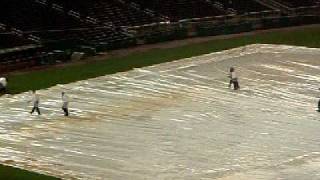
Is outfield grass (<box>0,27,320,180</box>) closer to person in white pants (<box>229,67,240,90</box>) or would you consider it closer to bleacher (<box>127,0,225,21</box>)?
bleacher (<box>127,0,225,21</box>)

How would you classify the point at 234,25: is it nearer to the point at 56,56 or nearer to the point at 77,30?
the point at 77,30

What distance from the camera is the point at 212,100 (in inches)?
1492

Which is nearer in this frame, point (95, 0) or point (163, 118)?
point (163, 118)

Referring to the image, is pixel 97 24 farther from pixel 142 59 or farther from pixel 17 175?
pixel 17 175

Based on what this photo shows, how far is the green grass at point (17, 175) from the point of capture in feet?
83.6

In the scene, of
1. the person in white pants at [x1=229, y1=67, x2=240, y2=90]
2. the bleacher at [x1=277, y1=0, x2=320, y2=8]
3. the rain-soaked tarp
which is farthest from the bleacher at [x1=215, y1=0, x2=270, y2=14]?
the person in white pants at [x1=229, y1=67, x2=240, y2=90]

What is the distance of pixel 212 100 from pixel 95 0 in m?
27.2

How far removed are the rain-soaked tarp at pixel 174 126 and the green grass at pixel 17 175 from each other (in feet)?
2.03

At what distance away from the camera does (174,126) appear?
32.9 metres

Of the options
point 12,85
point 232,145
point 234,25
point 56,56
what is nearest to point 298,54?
point 234,25

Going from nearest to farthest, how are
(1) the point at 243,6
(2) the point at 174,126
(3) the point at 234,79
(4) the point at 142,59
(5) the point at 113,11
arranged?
(2) the point at 174,126 → (3) the point at 234,79 → (4) the point at 142,59 → (5) the point at 113,11 → (1) the point at 243,6

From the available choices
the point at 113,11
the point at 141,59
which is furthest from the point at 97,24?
the point at 141,59

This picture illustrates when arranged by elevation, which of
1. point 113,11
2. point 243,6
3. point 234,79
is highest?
point 113,11

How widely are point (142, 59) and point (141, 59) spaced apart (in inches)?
2.9
